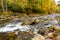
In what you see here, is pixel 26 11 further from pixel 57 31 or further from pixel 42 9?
pixel 57 31

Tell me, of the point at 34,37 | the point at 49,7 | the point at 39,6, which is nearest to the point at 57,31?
the point at 34,37

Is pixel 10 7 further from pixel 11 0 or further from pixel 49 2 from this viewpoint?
pixel 49 2

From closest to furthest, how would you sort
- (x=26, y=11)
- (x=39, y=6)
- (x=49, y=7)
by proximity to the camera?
1. (x=26, y=11)
2. (x=39, y=6)
3. (x=49, y=7)

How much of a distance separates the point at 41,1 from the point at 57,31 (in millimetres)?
23008

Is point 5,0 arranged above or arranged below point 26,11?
above

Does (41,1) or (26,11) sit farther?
(41,1)

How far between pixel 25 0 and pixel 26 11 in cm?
377

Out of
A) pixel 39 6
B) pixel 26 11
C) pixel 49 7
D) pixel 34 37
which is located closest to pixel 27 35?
pixel 34 37

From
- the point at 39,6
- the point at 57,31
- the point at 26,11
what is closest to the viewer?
the point at 57,31

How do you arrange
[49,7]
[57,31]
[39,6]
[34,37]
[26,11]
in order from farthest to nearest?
1. [49,7]
2. [39,6]
3. [26,11]
4. [57,31]
5. [34,37]

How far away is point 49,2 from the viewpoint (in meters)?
35.2

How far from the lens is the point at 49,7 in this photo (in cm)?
3509

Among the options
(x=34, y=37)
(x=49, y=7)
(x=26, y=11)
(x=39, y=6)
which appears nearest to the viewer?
(x=34, y=37)

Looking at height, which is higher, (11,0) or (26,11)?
(11,0)
